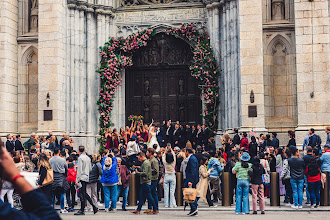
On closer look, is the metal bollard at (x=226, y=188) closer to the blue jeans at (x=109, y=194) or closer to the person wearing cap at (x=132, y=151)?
the blue jeans at (x=109, y=194)

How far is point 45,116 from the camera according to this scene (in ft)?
72.6

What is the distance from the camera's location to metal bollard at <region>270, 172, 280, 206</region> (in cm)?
1533

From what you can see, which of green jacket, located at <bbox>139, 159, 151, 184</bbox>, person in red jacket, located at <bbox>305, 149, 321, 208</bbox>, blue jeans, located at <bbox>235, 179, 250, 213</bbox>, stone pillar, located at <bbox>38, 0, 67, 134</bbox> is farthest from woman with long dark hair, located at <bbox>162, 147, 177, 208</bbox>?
stone pillar, located at <bbox>38, 0, 67, 134</bbox>

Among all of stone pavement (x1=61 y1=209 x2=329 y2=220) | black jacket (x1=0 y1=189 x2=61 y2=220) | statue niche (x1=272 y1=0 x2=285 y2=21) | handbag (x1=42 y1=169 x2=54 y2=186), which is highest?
statue niche (x1=272 y1=0 x2=285 y2=21)

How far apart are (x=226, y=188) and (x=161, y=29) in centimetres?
1158

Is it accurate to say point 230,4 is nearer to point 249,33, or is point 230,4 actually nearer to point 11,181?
point 249,33

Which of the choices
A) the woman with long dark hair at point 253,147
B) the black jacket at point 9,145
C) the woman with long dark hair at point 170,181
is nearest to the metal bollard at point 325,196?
the woman with long dark hair at point 253,147

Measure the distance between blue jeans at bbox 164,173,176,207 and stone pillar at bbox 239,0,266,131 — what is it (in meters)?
7.01

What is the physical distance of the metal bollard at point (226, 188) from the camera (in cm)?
1545

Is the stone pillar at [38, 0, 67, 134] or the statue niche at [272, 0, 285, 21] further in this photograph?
the statue niche at [272, 0, 285, 21]

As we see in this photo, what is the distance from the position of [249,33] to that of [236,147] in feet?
18.8

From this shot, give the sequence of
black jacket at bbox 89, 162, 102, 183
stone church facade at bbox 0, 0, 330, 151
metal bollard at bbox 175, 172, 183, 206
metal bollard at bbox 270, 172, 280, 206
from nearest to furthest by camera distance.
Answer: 1. black jacket at bbox 89, 162, 102, 183
2. metal bollard at bbox 270, 172, 280, 206
3. metal bollard at bbox 175, 172, 183, 206
4. stone church facade at bbox 0, 0, 330, 151

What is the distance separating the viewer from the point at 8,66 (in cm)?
2292

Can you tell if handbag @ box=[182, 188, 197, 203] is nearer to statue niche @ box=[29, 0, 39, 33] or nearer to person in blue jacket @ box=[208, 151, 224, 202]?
person in blue jacket @ box=[208, 151, 224, 202]
